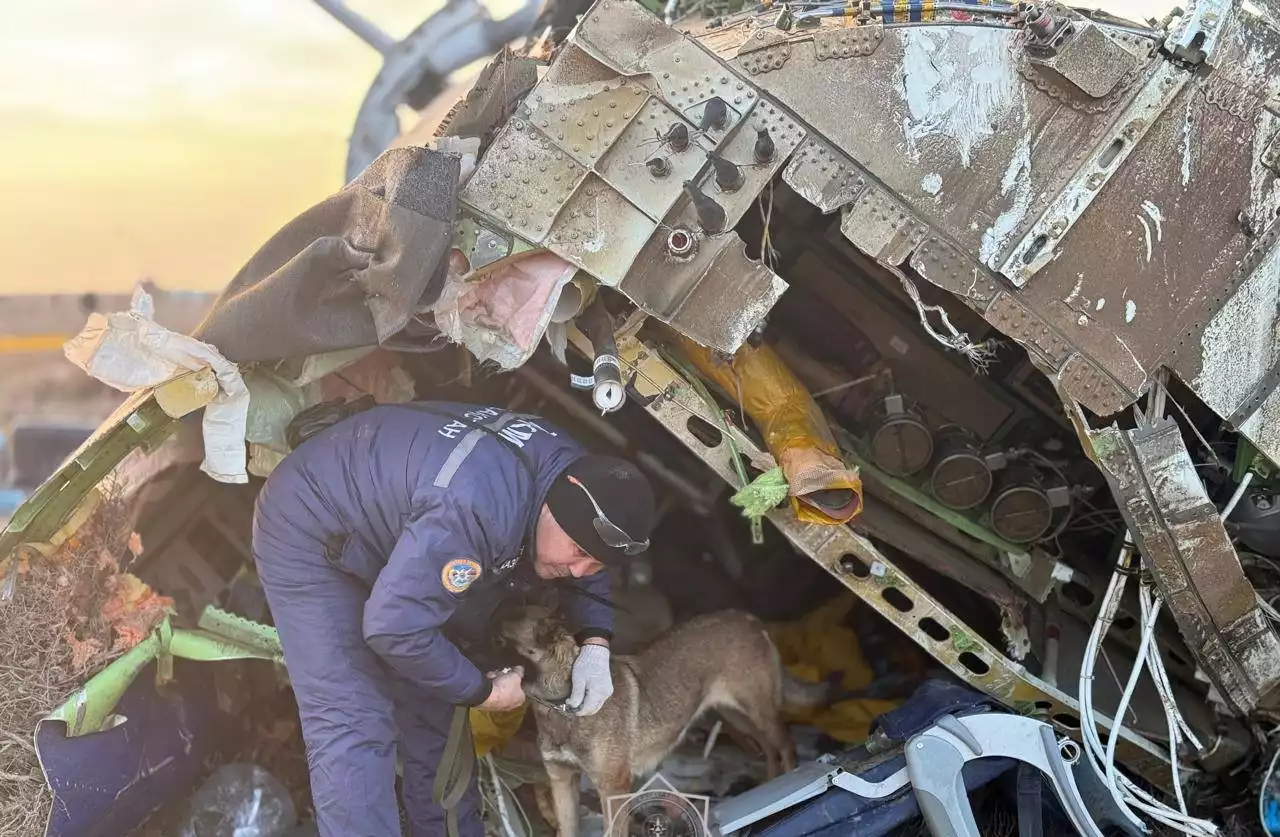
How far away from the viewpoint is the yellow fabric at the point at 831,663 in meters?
3.92

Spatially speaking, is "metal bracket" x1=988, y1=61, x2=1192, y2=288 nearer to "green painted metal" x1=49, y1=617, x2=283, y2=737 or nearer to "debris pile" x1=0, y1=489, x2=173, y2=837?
"green painted metal" x1=49, y1=617, x2=283, y2=737

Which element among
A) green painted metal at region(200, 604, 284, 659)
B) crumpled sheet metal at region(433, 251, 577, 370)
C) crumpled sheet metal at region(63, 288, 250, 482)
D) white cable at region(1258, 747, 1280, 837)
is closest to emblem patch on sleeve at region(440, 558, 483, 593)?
crumpled sheet metal at region(433, 251, 577, 370)

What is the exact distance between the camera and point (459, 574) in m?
2.51

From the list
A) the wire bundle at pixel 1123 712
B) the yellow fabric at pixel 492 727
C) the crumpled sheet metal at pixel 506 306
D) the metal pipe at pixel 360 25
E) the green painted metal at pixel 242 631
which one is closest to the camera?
the crumpled sheet metal at pixel 506 306

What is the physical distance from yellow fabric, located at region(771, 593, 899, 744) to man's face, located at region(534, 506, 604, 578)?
1619 millimetres

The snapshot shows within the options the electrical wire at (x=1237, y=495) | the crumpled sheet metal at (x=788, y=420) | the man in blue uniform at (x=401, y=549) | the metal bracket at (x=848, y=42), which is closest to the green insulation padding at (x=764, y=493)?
the crumpled sheet metal at (x=788, y=420)

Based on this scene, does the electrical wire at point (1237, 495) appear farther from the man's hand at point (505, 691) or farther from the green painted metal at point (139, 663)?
the green painted metal at point (139, 663)

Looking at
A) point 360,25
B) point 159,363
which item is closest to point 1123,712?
point 159,363

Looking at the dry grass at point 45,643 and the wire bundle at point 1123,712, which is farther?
the wire bundle at point 1123,712

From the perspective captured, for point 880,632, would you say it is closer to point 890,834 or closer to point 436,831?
point 890,834

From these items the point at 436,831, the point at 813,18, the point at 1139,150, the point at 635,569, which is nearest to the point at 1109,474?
the point at 1139,150

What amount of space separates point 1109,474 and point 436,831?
2.56 meters

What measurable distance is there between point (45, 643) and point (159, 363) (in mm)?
1031

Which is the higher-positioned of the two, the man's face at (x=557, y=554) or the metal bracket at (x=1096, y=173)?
the metal bracket at (x=1096, y=173)
